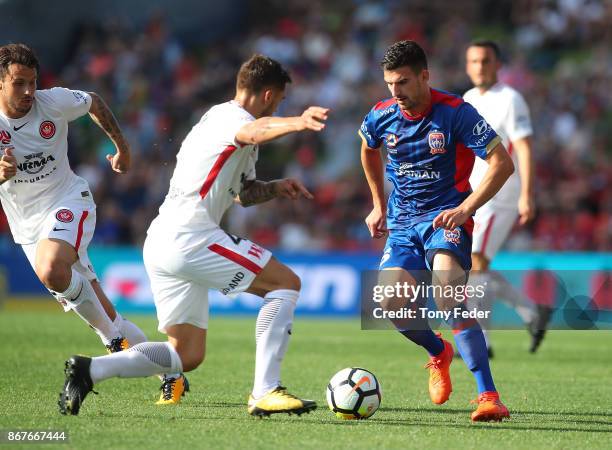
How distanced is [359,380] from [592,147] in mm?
14792

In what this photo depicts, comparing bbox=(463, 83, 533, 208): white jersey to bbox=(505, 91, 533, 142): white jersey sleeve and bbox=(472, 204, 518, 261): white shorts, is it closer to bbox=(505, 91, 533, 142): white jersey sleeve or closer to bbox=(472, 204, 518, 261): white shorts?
bbox=(505, 91, 533, 142): white jersey sleeve

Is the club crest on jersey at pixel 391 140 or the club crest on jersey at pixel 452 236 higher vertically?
the club crest on jersey at pixel 391 140

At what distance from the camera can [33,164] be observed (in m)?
7.41

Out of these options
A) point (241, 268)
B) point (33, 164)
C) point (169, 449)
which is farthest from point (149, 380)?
point (169, 449)

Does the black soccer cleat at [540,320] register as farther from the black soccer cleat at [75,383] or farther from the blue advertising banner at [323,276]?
the black soccer cleat at [75,383]

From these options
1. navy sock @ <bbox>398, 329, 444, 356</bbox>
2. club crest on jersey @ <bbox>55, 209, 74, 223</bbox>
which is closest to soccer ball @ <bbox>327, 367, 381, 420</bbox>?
navy sock @ <bbox>398, 329, 444, 356</bbox>

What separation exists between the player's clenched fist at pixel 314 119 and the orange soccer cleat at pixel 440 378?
2358 millimetres

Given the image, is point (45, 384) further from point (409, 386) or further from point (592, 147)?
point (592, 147)

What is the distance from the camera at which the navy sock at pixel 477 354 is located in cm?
650

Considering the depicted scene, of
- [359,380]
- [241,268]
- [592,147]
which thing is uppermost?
[592,147]

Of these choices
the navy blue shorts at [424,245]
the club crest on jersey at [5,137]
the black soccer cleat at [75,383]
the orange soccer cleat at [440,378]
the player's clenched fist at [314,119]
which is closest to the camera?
the player's clenched fist at [314,119]

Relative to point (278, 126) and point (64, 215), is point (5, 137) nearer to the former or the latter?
point (64, 215)

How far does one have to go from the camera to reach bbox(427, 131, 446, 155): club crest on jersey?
22.4 ft

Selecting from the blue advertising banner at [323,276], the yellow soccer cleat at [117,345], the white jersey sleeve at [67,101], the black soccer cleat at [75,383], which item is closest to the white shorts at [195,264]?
the black soccer cleat at [75,383]
